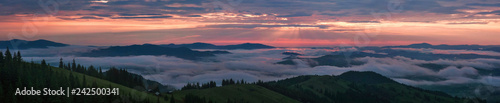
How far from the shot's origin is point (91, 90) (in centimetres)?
15662

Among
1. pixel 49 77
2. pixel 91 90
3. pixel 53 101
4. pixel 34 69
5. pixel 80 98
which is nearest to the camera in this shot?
pixel 53 101

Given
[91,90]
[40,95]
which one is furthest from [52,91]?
[91,90]

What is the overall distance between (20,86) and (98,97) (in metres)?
35.1

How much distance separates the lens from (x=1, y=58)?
195m

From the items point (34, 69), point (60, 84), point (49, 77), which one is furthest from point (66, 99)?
point (34, 69)

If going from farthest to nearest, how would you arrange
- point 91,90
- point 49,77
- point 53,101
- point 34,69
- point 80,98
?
point 34,69, point 49,77, point 91,90, point 80,98, point 53,101

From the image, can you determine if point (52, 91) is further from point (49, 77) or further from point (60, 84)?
point (49, 77)

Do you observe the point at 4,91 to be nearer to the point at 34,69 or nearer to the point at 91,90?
the point at 91,90

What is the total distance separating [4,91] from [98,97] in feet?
133

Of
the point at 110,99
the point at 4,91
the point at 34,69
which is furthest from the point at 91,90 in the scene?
the point at 34,69

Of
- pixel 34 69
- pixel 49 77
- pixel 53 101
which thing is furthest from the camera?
pixel 34 69

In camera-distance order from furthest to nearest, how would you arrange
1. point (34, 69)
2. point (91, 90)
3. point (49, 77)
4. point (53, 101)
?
1. point (34, 69)
2. point (49, 77)
3. point (91, 90)
4. point (53, 101)

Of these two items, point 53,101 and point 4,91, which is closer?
point 53,101

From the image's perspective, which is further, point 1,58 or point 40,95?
point 1,58
